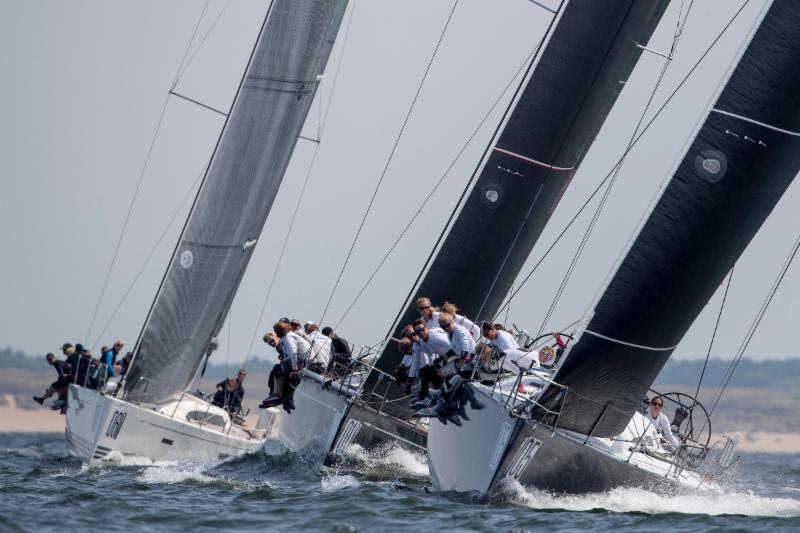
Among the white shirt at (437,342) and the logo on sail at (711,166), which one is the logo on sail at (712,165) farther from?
the white shirt at (437,342)

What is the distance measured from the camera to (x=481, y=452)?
11.6 meters

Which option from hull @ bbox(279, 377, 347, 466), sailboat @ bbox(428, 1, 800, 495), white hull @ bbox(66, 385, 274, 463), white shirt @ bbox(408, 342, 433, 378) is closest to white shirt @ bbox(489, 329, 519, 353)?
white shirt @ bbox(408, 342, 433, 378)

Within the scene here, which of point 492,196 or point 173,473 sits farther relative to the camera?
point 492,196

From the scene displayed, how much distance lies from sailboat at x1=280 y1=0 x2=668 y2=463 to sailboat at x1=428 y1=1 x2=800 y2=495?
3339 millimetres

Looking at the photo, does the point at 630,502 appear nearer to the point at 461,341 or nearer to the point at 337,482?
the point at 461,341

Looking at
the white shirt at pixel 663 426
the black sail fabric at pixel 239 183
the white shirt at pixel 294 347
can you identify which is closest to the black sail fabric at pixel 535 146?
the white shirt at pixel 294 347

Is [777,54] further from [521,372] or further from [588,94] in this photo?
[588,94]

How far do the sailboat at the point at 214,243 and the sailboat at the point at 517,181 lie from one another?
5.64 ft

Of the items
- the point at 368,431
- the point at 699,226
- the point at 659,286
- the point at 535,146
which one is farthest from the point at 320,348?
the point at 699,226

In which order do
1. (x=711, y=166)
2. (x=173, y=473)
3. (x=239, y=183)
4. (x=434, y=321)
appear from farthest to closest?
(x=239, y=183), (x=173, y=473), (x=434, y=321), (x=711, y=166)

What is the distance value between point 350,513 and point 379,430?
3304mm

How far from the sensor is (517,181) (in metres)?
15.4

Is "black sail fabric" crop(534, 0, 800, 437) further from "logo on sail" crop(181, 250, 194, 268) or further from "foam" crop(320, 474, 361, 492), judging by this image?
"logo on sail" crop(181, 250, 194, 268)

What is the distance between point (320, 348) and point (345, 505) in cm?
421
